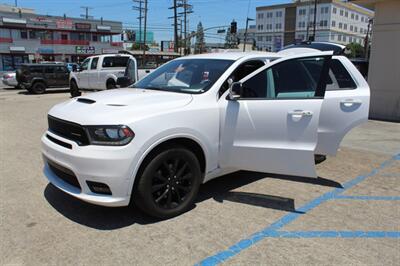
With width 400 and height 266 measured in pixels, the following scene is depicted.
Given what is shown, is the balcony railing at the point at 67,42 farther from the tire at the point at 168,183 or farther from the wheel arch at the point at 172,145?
the tire at the point at 168,183

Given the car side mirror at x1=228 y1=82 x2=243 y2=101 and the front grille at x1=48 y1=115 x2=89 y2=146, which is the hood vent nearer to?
the front grille at x1=48 y1=115 x2=89 y2=146

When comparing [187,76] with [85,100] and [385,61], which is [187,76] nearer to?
[85,100]

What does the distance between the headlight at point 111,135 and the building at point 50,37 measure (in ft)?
166

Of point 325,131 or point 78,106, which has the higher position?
point 78,106

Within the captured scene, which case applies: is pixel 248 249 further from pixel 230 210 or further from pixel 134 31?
pixel 134 31

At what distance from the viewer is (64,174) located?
3.91 meters

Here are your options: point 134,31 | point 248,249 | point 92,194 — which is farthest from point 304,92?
point 134,31

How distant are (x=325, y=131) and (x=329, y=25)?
11722 cm

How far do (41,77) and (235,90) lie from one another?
19138mm

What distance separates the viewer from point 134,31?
346ft

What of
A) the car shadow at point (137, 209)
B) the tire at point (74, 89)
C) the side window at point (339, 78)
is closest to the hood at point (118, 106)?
the car shadow at point (137, 209)

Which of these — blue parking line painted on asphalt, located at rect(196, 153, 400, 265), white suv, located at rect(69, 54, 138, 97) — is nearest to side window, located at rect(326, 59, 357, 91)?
blue parking line painted on asphalt, located at rect(196, 153, 400, 265)

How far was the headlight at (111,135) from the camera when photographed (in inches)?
137

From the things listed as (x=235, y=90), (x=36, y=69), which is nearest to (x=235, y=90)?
(x=235, y=90)
